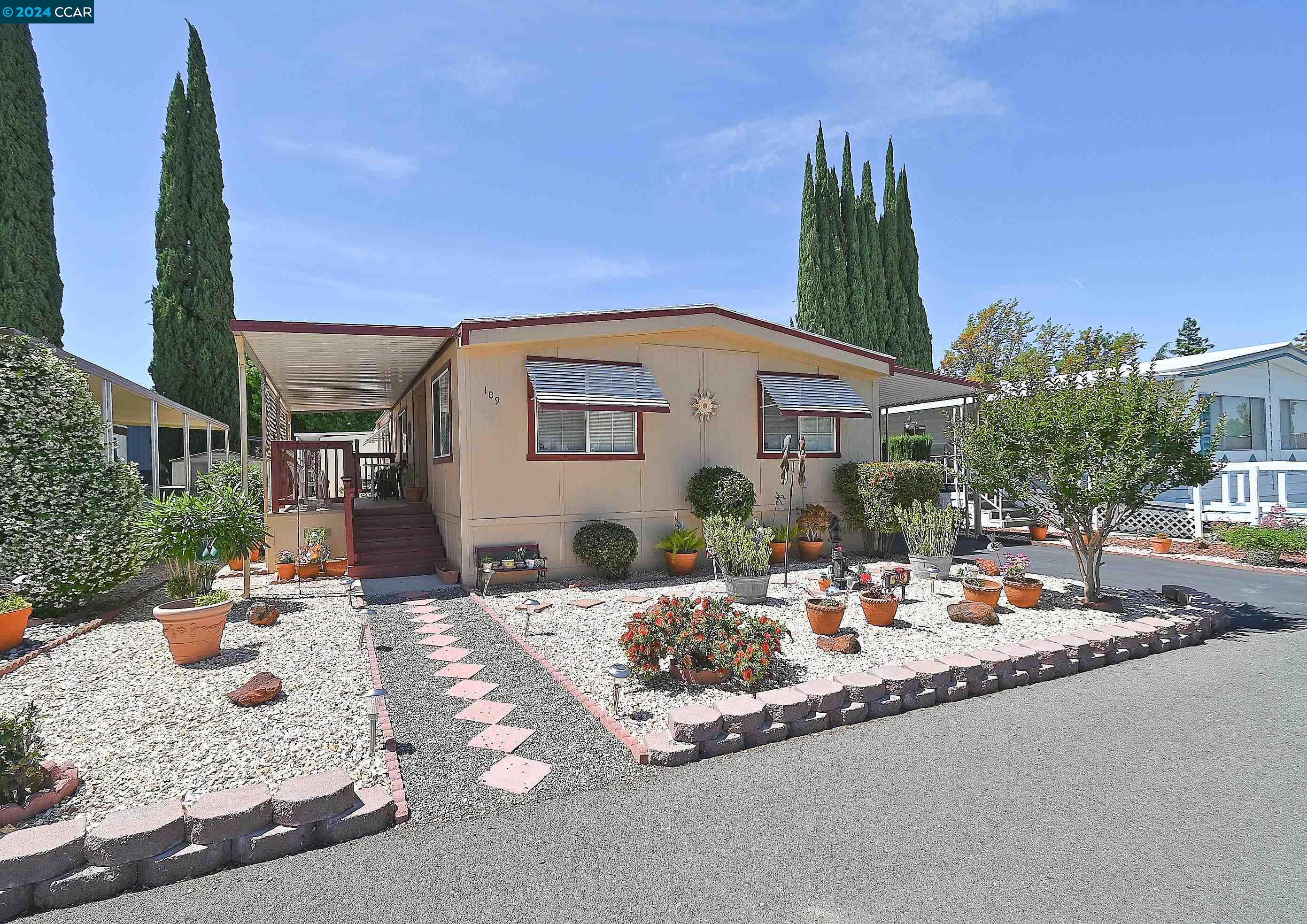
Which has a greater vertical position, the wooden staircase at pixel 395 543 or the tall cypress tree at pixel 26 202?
the tall cypress tree at pixel 26 202

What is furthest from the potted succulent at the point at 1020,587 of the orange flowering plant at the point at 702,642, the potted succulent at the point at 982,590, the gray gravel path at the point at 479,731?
the gray gravel path at the point at 479,731

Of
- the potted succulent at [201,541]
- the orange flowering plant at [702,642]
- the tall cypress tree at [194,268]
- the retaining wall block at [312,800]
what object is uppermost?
the tall cypress tree at [194,268]

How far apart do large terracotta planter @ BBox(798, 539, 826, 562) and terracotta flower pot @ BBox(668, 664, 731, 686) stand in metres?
5.83

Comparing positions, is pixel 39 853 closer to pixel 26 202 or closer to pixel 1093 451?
pixel 1093 451

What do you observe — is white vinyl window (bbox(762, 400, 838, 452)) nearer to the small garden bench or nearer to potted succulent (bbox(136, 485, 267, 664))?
the small garden bench

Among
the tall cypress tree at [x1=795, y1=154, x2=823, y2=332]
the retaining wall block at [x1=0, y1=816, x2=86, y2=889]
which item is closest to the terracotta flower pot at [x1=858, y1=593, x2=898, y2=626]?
the retaining wall block at [x1=0, y1=816, x2=86, y2=889]

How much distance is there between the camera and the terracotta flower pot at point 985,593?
6.46 m

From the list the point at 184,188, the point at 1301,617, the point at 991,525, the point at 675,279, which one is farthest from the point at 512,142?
the point at 184,188

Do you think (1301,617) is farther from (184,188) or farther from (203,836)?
(184,188)

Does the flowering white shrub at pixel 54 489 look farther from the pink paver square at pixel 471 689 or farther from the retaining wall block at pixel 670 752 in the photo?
the retaining wall block at pixel 670 752

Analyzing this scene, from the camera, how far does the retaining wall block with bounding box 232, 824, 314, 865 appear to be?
8.46 feet

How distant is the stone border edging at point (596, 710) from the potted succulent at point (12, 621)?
4.12 metres

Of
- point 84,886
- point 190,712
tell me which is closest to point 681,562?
point 190,712

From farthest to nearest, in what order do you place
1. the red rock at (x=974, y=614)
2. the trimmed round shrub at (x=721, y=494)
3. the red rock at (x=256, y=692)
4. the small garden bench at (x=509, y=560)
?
the trimmed round shrub at (x=721, y=494), the small garden bench at (x=509, y=560), the red rock at (x=974, y=614), the red rock at (x=256, y=692)
